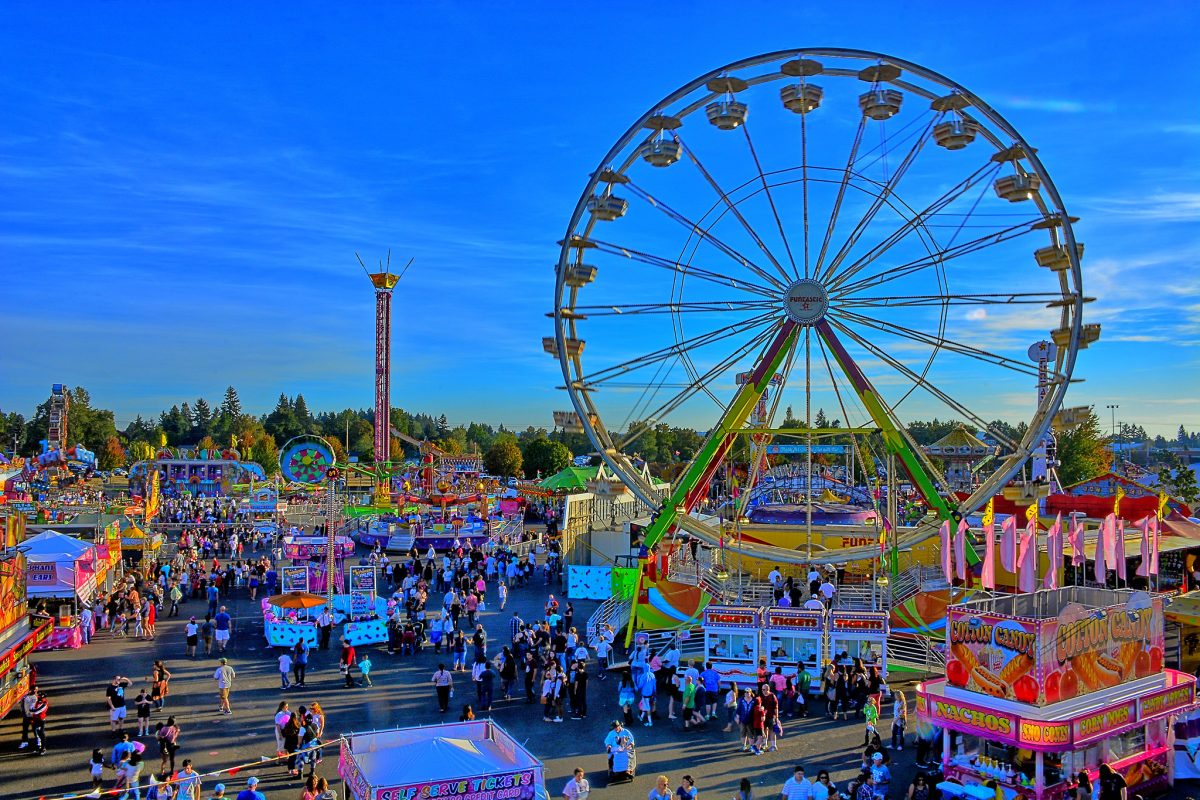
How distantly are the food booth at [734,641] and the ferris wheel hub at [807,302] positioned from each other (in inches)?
258

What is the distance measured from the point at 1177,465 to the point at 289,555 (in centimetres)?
4197

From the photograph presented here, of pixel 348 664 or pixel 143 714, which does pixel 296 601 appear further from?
pixel 143 714

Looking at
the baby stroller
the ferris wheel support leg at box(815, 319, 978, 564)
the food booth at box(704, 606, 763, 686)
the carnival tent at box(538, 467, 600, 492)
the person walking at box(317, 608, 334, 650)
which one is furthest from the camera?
the carnival tent at box(538, 467, 600, 492)

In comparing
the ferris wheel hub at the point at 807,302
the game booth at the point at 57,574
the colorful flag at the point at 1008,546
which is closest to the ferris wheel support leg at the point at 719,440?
the ferris wheel hub at the point at 807,302

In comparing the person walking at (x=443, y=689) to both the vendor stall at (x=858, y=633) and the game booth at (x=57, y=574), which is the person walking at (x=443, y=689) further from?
the game booth at (x=57, y=574)

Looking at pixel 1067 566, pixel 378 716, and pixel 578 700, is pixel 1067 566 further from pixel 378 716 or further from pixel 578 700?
pixel 378 716

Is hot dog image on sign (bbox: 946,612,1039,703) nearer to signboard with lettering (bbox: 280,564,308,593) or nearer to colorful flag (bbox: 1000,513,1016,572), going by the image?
colorful flag (bbox: 1000,513,1016,572)

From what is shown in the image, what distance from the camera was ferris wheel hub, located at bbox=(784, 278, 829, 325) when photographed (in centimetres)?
2081

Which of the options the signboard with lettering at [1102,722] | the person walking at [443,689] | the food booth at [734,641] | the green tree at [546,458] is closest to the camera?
the signboard with lettering at [1102,722]

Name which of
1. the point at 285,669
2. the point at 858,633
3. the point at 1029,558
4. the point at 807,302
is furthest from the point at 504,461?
the point at 1029,558

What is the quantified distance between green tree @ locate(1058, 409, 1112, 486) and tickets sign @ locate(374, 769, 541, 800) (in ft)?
145

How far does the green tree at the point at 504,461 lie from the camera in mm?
77812

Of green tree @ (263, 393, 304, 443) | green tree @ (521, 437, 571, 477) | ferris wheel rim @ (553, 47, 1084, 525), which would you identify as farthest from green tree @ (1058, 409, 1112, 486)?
green tree @ (263, 393, 304, 443)

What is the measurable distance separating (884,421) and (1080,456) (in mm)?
34079
